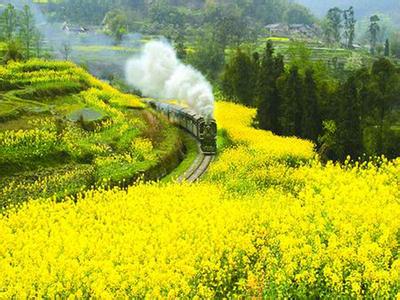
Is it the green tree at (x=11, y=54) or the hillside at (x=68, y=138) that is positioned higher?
the green tree at (x=11, y=54)

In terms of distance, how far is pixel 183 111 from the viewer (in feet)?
159

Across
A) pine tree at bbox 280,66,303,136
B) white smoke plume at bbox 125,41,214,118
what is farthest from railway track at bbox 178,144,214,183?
pine tree at bbox 280,66,303,136

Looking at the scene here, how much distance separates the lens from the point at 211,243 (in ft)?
60.8

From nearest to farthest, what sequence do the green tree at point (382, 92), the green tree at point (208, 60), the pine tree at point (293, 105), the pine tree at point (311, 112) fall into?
the green tree at point (382, 92) < the pine tree at point (311, 112) < the pine tree at point (293, 105) < the green tree at point (208, 60)

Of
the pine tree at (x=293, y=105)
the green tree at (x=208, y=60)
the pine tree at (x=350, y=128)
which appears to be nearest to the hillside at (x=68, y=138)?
the pine tree at (x=293, y=105)

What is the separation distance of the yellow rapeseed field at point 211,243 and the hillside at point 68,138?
320cm

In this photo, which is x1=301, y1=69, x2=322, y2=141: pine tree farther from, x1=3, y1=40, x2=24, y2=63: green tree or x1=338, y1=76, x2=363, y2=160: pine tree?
x1=3, y1=40, x2=24, y2=63: green tree

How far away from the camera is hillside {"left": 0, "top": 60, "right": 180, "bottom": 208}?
2922 centimetres

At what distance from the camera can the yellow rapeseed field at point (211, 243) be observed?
16031 mm

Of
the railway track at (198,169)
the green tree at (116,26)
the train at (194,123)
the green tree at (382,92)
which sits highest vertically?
the green tree at (116,26)

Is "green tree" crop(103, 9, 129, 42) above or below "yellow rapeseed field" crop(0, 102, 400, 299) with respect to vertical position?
above

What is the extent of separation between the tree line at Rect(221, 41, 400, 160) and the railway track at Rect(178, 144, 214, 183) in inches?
368

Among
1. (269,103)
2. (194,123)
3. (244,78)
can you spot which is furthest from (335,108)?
(244,78)

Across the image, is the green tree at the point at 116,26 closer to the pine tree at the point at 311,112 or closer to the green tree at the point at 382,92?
the pine tree at the point at 311,112
